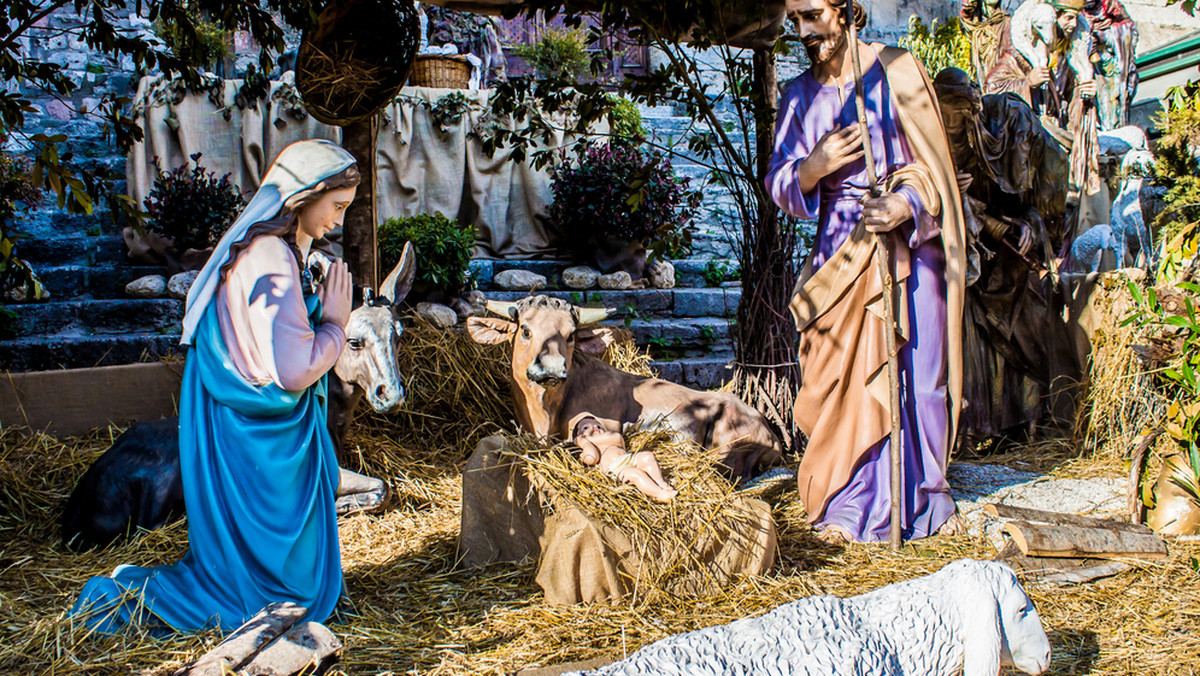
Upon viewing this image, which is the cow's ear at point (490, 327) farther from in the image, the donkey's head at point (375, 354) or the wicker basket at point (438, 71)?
the wicker basket at point (438, 71)

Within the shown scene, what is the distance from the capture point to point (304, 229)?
2955 millimetres

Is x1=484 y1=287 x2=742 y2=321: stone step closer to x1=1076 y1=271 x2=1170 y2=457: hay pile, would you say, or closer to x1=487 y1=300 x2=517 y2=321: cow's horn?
x1=1076 y1=271 x2=1170 y2=457: hay pile

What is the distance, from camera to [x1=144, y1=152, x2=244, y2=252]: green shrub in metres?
7.78

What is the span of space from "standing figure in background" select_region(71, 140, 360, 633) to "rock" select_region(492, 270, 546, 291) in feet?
20.2

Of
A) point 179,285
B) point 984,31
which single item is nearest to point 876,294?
point 179,285

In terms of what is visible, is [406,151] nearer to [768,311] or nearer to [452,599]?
[768,311]

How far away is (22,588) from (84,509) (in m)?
0.45

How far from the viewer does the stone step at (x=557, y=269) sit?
932 centimetres

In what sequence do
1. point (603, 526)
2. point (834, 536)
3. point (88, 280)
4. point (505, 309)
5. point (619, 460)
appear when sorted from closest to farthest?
point (603, 526), point (619, 460), point (834, 536), point (505, 309), point (88, 280)

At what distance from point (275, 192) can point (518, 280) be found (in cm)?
631

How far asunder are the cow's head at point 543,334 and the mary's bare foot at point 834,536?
4.55ft

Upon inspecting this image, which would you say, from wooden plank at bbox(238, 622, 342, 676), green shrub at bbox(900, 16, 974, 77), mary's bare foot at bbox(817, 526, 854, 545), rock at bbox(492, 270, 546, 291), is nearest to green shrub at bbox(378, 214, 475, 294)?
rock at bbox(492, 270, 546, 291)

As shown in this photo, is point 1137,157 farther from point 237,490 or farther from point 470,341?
point 237,490

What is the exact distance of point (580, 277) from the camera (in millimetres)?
9234
